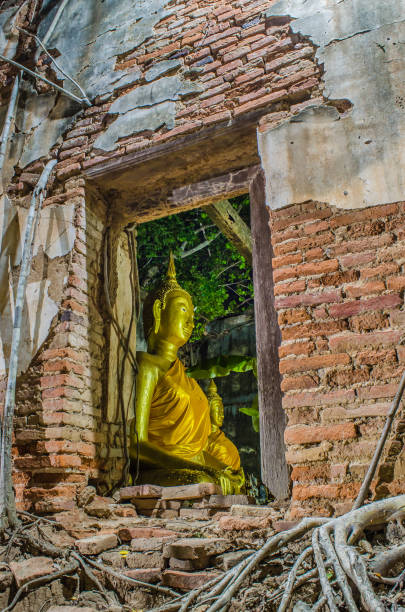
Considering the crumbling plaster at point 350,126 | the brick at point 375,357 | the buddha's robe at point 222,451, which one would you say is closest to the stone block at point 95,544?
the brick at point 375,357

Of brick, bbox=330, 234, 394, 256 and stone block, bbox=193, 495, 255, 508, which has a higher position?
brick, bbox=330, 234, 394, 256

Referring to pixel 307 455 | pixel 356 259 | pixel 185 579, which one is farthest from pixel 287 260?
pixel 185 579

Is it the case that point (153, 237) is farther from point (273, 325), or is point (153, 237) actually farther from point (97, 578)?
point (97, 578)

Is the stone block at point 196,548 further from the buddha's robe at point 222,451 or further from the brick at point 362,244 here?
the buddha's robe at point 222,451

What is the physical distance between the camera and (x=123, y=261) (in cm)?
453

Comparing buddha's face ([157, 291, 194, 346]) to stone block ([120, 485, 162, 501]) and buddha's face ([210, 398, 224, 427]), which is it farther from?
buddha's face ([210, 398, 224, 427])

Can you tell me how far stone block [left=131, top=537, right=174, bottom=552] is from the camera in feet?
8.91

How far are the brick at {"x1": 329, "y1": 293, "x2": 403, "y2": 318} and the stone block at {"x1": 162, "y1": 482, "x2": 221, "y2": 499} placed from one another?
5.09 ft

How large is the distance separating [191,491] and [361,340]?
5.32 feet

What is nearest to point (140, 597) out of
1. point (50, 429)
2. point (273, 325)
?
point (50, 429)

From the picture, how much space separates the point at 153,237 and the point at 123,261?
529cm

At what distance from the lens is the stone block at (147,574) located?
2.44 meters

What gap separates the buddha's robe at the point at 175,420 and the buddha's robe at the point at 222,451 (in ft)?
4.65

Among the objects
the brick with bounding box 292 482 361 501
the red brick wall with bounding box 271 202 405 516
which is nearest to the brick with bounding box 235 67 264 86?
the red brick wall with bounding box 271 202 405 516
